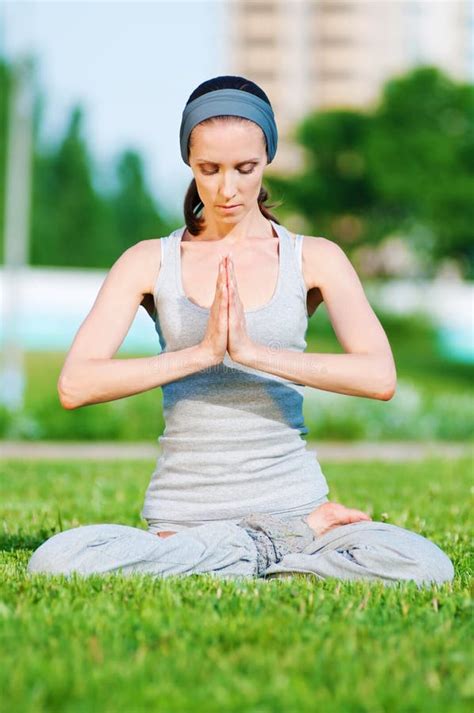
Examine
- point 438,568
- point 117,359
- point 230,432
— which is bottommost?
point 438,568

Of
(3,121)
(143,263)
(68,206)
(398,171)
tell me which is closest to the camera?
(143,263)

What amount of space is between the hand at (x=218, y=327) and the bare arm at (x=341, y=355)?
0.26 ft

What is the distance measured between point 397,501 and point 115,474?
2.22 metres

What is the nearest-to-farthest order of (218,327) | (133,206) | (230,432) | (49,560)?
(218,327) → (49,560) → (230,432) → (133,206)

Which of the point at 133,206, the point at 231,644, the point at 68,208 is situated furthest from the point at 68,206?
the point at 231,644

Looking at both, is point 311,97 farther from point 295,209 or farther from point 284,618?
point 284,618

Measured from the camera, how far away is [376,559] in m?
3.91

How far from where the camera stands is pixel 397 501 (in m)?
6.68

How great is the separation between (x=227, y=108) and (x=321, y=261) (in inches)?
24.7

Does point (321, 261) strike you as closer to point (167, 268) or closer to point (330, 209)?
point (167, 268)

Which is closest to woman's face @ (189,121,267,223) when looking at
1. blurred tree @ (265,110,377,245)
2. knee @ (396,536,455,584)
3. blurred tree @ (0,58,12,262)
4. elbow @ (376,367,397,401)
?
elbow @ (376,367,397,401)

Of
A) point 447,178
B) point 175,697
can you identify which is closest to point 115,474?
point 175,697

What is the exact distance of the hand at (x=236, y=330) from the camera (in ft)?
12.4

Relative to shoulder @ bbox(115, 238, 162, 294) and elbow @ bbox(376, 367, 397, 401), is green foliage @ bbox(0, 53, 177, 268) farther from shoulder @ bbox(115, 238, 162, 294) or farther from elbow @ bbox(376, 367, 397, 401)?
elbow @ bbox(376, 367, 397, 401)
